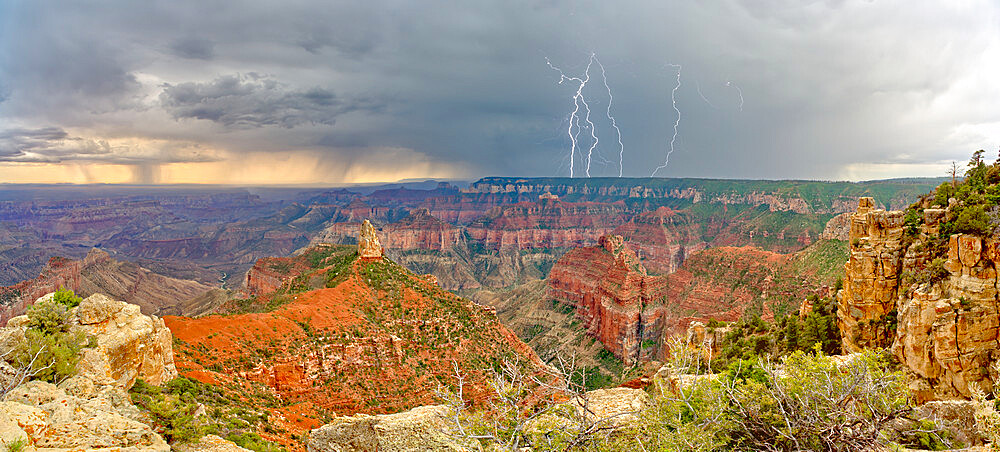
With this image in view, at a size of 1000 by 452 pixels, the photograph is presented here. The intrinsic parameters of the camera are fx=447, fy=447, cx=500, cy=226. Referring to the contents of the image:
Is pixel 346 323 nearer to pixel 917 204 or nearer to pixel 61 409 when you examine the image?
pixel 61 409

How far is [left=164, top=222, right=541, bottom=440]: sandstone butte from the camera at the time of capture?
1299 inches

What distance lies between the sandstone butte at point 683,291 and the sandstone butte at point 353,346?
33657 mm

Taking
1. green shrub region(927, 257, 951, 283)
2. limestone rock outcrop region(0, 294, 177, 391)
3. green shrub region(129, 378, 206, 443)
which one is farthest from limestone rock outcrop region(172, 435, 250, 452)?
green shrub region(927, 257, 951, 283)

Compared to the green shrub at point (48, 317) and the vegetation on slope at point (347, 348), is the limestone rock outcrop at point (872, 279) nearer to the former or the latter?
the vegetation on slope at point (347, 348)

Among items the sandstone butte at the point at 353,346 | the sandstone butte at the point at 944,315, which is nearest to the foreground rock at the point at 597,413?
the sandstone butte at the point at 944,315

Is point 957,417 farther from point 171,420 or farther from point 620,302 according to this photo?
point 620,302

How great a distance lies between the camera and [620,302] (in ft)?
273

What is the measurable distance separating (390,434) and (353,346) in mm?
27740

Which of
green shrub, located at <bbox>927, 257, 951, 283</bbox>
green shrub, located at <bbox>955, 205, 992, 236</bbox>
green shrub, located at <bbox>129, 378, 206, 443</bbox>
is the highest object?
green shrub, located at <bbox>955, 205, 992, 236</bbox>

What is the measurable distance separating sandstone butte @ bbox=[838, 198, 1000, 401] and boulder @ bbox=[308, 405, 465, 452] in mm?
21098

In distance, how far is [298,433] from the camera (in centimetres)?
2691

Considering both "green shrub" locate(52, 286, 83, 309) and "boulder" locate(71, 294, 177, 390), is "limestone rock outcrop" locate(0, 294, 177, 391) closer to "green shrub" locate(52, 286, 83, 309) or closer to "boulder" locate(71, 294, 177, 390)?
"boulder" locate(71, 294, 177, 390)

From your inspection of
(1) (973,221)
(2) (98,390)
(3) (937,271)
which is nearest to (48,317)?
(2) (98,390)

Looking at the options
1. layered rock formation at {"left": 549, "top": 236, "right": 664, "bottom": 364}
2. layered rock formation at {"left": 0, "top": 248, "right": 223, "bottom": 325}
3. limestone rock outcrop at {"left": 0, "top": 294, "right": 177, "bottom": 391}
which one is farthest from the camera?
layered rock formation at {"left": 0, "top": 248, "right": 223, "bottom": 325}
